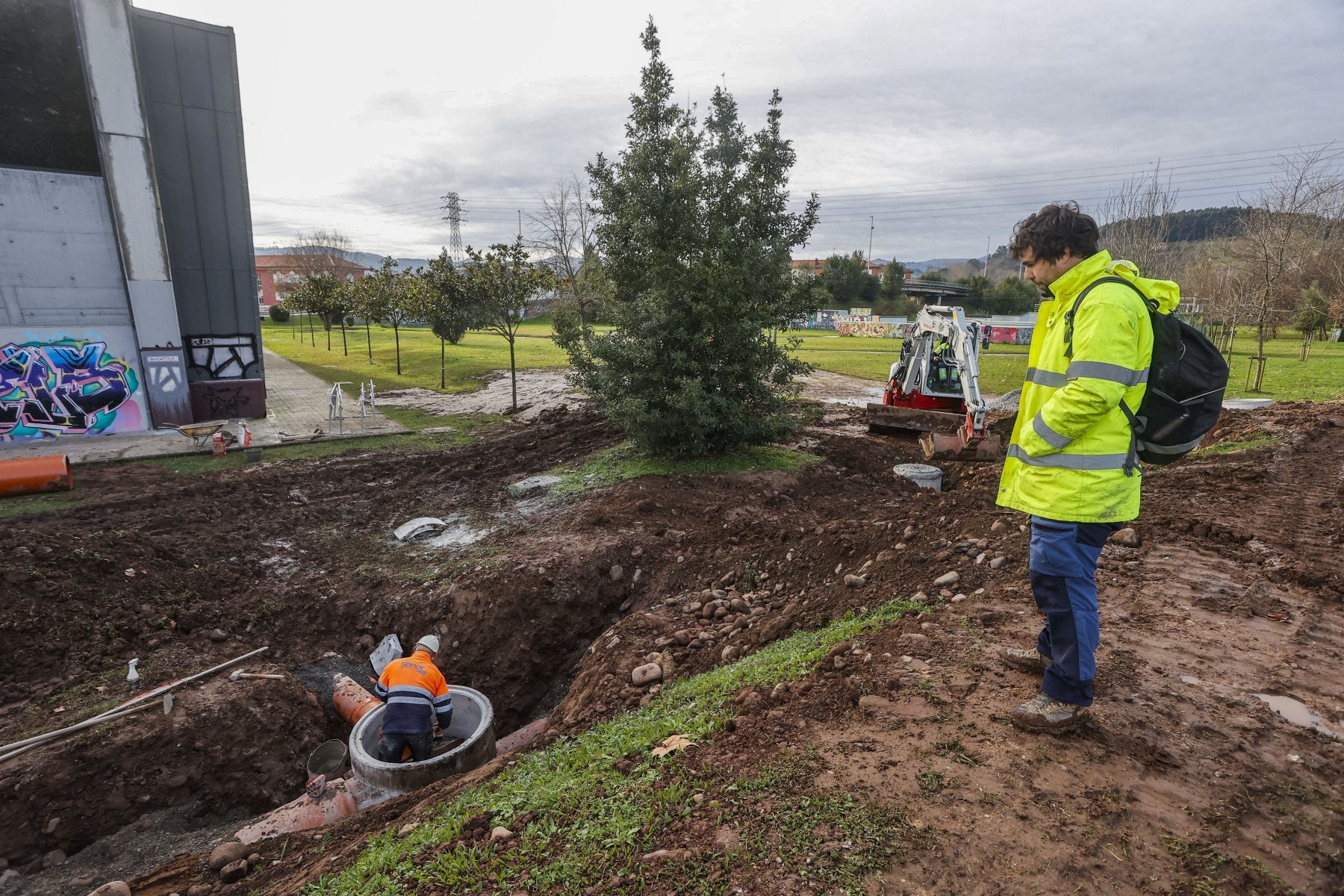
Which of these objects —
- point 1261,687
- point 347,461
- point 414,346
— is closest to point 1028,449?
point 1261,687

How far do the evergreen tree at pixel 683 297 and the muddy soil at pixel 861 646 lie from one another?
48.3 inches

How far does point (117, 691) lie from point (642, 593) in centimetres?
477

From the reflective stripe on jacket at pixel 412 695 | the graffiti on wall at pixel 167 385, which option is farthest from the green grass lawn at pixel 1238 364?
the graffiti on wall at pixel 167 385

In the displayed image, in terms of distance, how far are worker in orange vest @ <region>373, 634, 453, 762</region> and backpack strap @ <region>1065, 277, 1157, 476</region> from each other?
508cm

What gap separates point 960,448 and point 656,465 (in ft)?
17.0

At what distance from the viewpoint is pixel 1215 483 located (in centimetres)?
714

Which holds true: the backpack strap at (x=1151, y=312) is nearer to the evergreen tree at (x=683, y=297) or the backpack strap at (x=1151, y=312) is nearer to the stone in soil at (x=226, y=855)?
the stone in soil at (x=226, y=855)

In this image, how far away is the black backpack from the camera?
9.45 ft

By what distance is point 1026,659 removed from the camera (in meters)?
3.49

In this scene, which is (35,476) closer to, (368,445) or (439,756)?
(368,445)

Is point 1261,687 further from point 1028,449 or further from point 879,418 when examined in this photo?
point 879,418

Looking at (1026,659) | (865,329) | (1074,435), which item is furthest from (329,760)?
(865,329)

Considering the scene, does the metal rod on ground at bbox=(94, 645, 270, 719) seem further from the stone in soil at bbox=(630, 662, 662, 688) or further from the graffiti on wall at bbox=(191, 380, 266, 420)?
the graffiti on wall at bbox=(191, 380, 266, 420)

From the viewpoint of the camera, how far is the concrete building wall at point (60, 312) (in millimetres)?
13250
